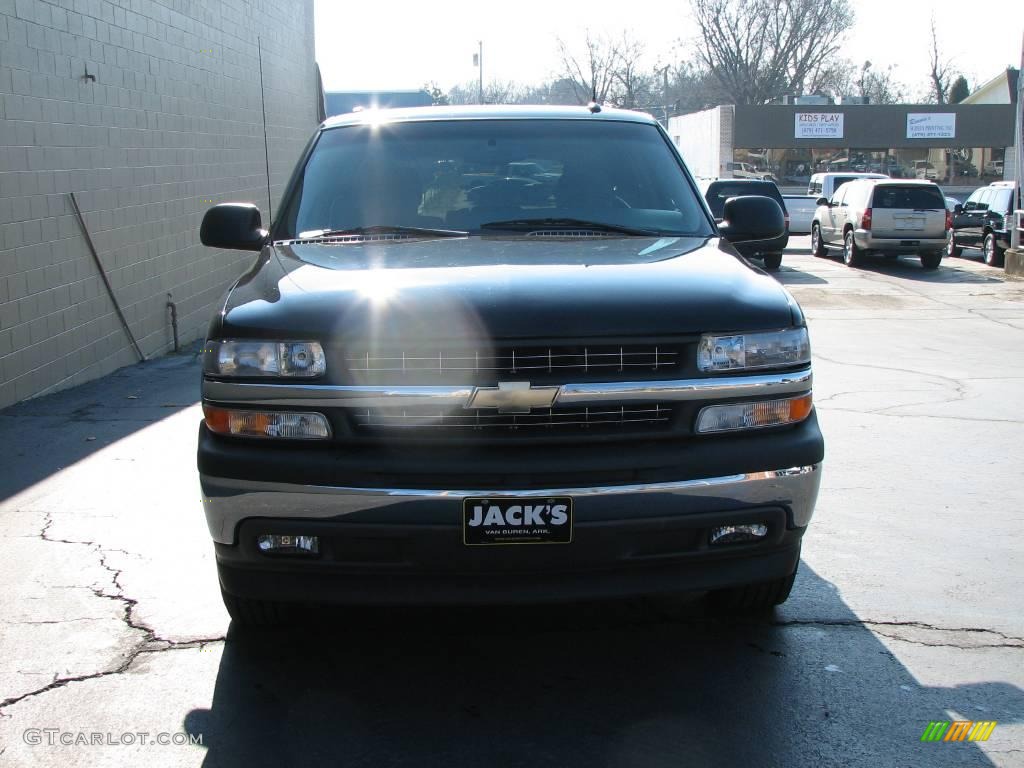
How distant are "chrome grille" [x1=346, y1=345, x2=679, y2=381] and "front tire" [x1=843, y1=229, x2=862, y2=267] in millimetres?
20817

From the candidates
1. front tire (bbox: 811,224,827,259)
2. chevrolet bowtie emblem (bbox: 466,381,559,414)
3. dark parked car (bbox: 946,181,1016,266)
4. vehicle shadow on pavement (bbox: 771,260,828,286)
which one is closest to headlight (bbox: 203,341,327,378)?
chevrolet bowtie emblem (bbox: 466,381,559,414)

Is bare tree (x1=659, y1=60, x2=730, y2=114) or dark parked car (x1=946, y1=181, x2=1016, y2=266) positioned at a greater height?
bare tree (x1=659, y1=60, x2=730, y2=114)

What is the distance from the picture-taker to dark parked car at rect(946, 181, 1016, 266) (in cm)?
2231

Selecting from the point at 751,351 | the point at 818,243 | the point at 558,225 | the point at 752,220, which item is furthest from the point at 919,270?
the point at 751,351

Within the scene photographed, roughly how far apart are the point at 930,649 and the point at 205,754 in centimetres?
250

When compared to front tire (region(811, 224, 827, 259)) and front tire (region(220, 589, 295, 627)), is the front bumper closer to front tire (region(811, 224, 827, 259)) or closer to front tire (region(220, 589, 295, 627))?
front tire (region(220, 589, 295, 627))

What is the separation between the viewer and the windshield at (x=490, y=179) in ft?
15.8

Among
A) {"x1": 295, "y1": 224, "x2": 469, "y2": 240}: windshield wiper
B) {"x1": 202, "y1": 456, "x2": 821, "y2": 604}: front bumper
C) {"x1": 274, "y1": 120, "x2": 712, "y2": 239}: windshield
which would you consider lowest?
{"x1": 202, "y1": 456, "x2": 821, "y2": 604}: front bumper

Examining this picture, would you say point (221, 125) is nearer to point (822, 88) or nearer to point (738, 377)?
point (738, 377)

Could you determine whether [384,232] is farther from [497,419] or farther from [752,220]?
[752,220]

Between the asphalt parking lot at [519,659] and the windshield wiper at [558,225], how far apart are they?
1529mm

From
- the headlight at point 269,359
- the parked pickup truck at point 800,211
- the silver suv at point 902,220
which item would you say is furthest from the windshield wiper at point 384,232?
the parked pickup truck at point 800,211

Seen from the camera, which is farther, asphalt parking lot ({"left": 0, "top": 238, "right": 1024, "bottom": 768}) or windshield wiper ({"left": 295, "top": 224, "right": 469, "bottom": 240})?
windshield wiper ({"left": 295, "top": 224, "right": 469, "bottom": 240})

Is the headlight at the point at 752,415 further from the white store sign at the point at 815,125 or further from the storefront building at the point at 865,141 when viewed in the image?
the white store sign at the point at 815,125
